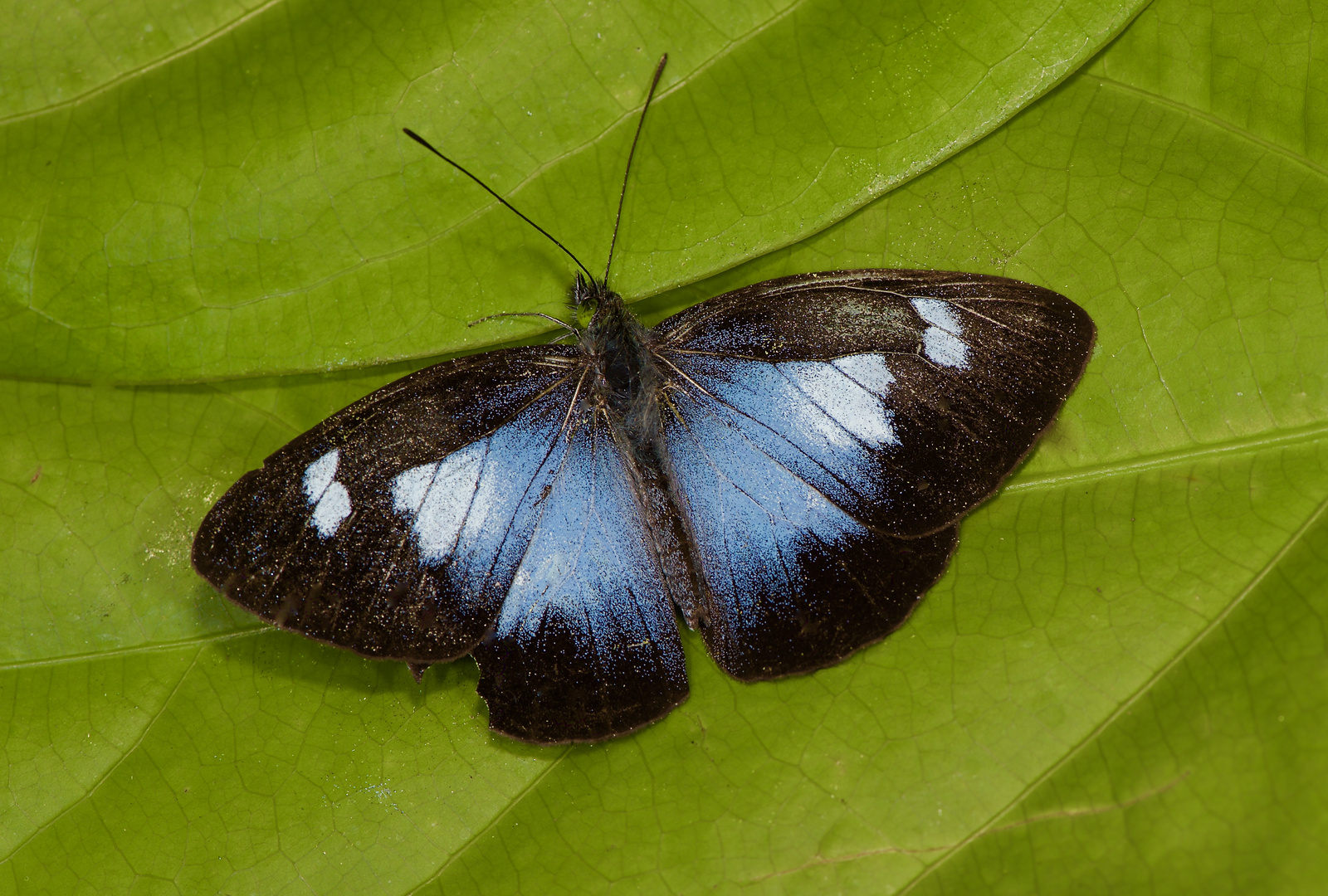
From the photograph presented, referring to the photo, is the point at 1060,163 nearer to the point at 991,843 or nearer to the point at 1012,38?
the point at 1012,38

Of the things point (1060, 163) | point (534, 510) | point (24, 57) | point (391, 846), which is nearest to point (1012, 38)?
point (1060, 163)

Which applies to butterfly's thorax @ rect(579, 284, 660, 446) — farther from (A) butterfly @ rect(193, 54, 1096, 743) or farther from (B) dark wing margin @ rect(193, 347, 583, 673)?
→ (B) dark wing margin @ rect(193, 347, 583, 673)

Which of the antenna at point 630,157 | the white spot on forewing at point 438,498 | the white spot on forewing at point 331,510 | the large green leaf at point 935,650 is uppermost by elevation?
the antenna at point 630,157

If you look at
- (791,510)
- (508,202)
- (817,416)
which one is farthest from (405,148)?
(791,510)

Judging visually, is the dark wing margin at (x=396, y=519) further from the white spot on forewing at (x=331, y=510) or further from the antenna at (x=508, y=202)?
the antenna at (x=508, y=202)

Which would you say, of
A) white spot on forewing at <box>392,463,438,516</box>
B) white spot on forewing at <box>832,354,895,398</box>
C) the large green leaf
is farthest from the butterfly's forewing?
white spot on forewing at <box>832,354,895,398</box>

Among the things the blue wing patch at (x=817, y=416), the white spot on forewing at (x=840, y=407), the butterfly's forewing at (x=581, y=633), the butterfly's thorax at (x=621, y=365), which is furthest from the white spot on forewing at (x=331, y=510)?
the white spot on forewing at (x=840, y=407)
